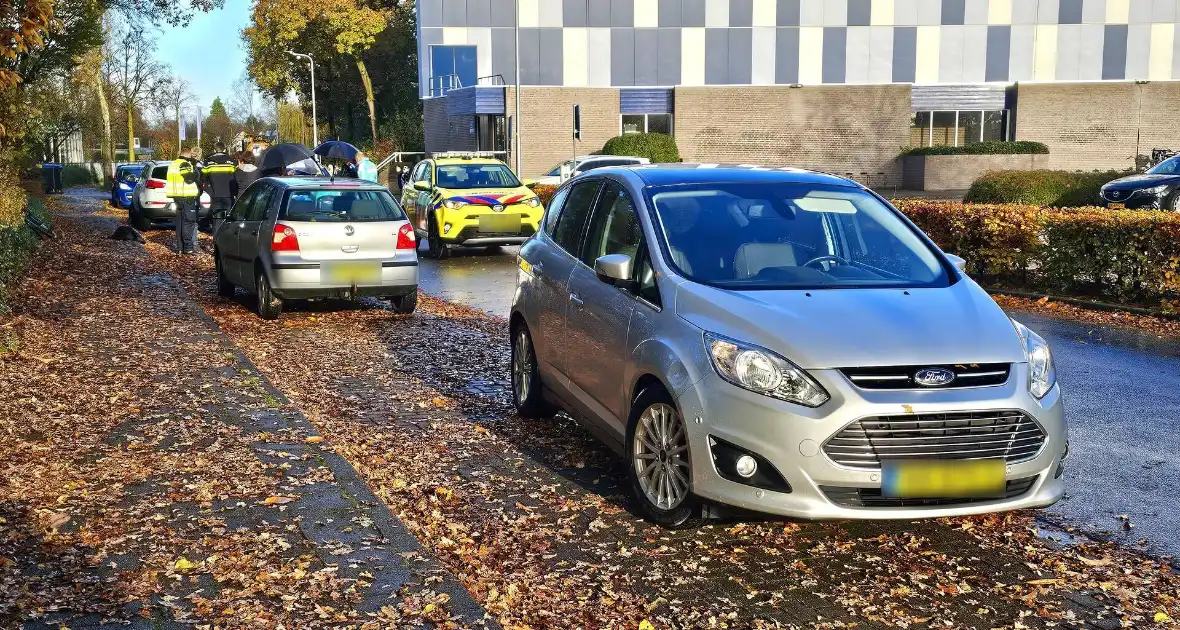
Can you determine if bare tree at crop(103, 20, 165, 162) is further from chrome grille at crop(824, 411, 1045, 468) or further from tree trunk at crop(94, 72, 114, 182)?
chrome grille at crop(824, 411, 1045, 468)

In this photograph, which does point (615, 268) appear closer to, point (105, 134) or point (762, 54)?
point (762, 54)

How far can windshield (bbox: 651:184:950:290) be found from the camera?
577cm

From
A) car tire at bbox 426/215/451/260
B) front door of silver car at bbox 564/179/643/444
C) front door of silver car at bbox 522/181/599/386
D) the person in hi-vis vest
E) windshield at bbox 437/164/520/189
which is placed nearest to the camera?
front door of silver car at bbox 564/179/643/444

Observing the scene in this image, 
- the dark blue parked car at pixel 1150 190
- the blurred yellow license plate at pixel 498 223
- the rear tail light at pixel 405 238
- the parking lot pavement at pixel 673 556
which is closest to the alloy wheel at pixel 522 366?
the parking lot pavement at pixel 673 556

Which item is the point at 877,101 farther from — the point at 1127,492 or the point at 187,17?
the point at 1127,492

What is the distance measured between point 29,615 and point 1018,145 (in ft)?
154

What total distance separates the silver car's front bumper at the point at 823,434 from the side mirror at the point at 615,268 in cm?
97

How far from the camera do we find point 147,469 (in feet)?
21.2

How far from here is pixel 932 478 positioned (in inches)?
187

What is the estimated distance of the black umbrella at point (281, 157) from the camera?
23438 millimetres

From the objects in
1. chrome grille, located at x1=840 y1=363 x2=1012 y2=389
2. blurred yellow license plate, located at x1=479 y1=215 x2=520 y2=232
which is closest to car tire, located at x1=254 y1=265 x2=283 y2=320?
blurred yellow license plate, located at x1=479 y1=215 x2=520 y2=232

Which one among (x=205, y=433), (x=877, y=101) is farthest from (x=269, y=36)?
(x=205, y=433)

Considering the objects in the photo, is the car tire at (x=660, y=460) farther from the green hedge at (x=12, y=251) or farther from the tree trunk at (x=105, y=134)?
the tree trunk at (x=105, y=134)

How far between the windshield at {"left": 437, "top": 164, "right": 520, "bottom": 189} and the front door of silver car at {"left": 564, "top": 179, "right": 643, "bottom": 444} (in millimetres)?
14427
